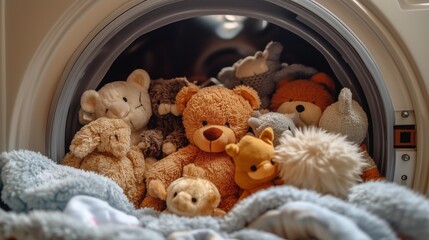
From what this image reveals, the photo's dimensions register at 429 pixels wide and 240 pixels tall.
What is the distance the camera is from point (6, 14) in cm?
115

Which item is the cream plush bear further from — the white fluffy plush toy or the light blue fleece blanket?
the white fluffy plush toy

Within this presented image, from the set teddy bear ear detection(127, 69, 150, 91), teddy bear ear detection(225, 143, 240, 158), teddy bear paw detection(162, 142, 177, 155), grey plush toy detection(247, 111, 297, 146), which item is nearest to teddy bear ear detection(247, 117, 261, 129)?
grey plush toy detection(247, 111, 297, 146)

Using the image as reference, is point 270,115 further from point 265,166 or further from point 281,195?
point 281,195

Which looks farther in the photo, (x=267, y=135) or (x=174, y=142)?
(x=174, y=142)

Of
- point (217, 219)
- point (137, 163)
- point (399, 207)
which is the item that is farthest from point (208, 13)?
point (399, 207)

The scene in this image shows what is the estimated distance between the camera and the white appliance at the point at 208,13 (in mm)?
1065

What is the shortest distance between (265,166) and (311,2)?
0.39 meters

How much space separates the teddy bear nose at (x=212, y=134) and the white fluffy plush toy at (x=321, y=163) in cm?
17

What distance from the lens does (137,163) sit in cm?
119

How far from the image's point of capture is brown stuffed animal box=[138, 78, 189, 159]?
1236 mm

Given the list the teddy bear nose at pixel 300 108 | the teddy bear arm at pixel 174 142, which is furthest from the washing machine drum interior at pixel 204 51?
the teddy bear arm at pixel 174 142

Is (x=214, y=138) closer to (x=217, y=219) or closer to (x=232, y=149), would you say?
(x=232, y=149)

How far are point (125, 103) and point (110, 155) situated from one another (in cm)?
15

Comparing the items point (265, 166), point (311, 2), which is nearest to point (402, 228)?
point (265, 166)
